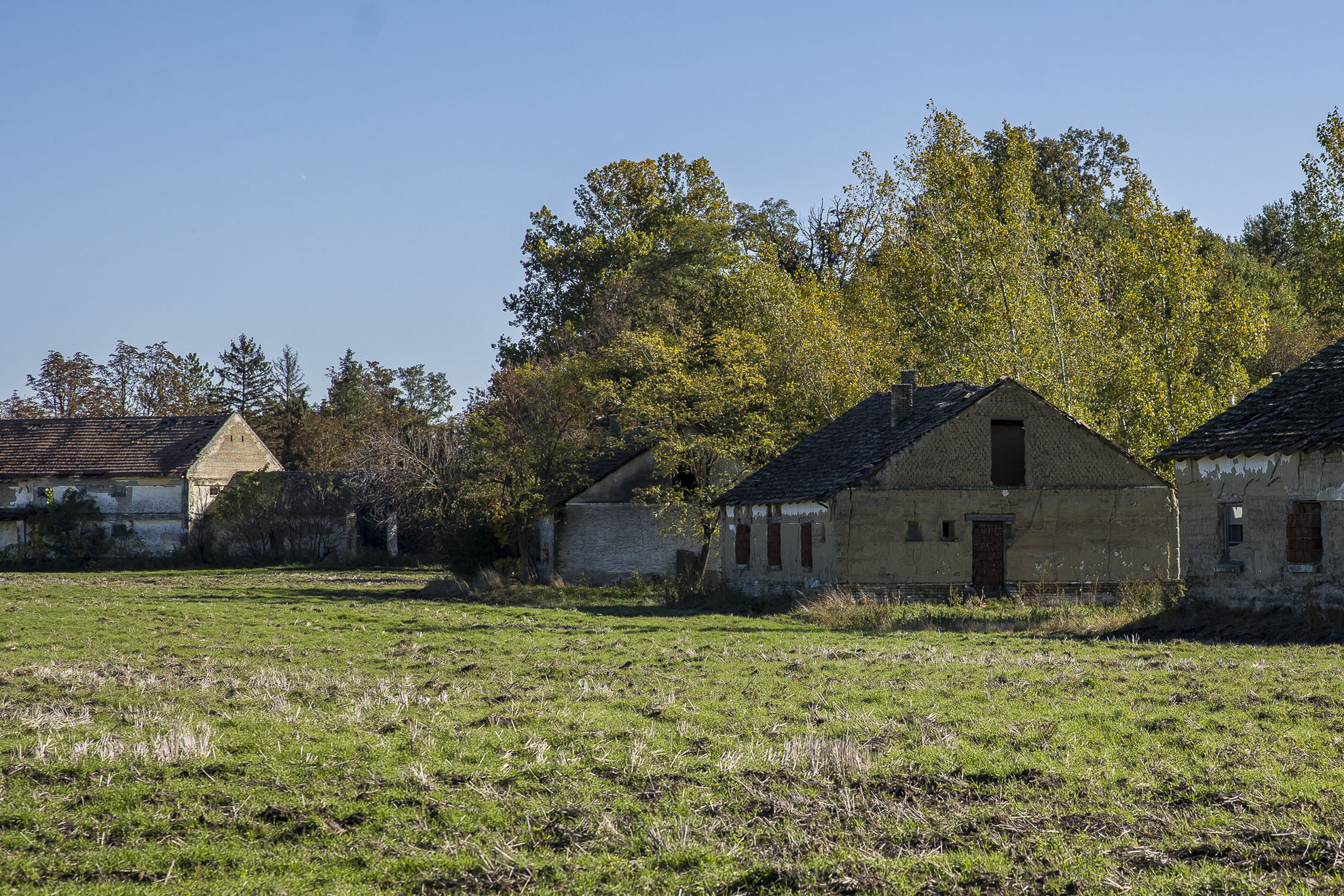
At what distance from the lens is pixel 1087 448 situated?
3098 centimetres

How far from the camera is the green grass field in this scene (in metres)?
6.79

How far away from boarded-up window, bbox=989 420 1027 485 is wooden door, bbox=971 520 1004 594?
3.90 feet

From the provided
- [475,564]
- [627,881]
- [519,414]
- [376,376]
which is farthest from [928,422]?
[376,376]

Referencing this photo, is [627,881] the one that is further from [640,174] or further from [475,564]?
[640,174]

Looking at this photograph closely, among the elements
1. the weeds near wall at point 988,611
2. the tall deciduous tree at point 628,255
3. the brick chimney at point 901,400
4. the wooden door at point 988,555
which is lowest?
the weeds near wall at point 988,611

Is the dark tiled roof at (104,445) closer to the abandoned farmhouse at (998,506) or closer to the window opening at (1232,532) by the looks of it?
the abandoned farmhouse at (998,506)

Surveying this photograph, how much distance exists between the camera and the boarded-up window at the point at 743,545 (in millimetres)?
34781

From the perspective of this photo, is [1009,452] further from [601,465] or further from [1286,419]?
[601,465]

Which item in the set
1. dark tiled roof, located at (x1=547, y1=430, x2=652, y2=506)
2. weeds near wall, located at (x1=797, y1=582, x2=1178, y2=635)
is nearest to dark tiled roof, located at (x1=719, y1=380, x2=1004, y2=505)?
weeds near wall, located at (x1=797, y1=582, x2=1178, y2=635)

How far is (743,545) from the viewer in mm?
35156

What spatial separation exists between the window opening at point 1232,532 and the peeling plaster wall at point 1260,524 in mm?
91

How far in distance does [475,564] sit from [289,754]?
108ft

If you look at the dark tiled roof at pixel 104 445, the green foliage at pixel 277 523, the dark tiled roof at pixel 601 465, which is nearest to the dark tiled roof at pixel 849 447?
the dark tiled roof at pixel 601 465

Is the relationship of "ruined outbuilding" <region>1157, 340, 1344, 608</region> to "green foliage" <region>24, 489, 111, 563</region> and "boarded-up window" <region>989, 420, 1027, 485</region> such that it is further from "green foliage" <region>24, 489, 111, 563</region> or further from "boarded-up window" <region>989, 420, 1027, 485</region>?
"green foliage" <region>24, 489, 111, 563</region>
